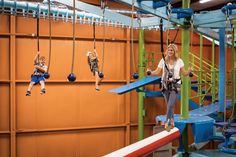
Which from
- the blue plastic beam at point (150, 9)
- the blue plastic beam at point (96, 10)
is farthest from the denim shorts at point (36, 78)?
the blue plastic beam at point (150, 9)

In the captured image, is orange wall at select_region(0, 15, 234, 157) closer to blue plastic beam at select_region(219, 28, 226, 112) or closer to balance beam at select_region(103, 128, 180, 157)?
blue plastic beam at select_region(219, 28, 226, 112)

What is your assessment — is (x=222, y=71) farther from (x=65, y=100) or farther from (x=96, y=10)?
(x=65, y=100)

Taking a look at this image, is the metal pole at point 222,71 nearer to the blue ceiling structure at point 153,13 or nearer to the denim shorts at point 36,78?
the blue ceiling structure at point 153,13

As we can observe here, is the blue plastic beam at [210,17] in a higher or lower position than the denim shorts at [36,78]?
higher

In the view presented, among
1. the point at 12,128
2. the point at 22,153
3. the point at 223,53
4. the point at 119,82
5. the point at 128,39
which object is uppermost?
the point at 128,39

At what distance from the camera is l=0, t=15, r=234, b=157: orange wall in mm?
7289

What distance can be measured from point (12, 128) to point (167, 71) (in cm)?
520

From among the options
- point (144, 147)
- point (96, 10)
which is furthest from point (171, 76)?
point (96, 10)

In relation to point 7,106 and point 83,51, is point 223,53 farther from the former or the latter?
point 7,106

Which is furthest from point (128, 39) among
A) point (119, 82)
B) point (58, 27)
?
point (58, 27)

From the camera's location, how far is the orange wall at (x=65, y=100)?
729cm

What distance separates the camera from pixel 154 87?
8.87 metres

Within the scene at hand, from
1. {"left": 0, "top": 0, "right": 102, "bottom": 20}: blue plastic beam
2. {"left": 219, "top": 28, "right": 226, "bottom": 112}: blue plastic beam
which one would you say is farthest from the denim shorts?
{"left": 219, "top": 28, "right": 226, "bottom": 112}: blue plastic beam

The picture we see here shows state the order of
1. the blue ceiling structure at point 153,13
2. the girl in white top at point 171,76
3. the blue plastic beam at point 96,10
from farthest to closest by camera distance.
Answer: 1. the blue plastic beam at point 96,10
2. the blue ceiling structure at point 153,13
3. the girl in white top at point 171,76
